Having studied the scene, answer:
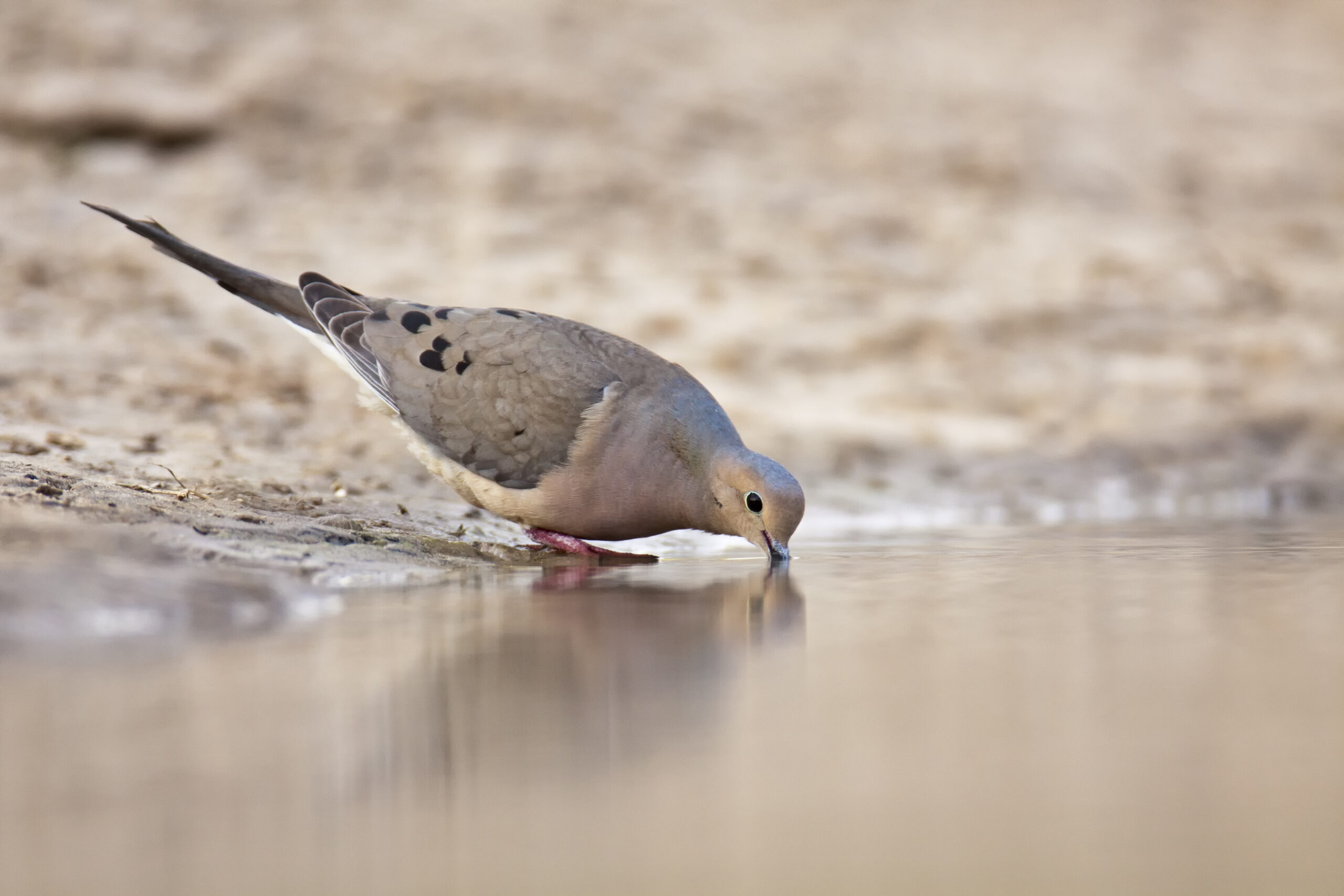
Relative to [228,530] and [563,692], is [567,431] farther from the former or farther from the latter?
[563,692]

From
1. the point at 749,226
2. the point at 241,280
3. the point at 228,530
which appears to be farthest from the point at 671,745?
the point at 749,226

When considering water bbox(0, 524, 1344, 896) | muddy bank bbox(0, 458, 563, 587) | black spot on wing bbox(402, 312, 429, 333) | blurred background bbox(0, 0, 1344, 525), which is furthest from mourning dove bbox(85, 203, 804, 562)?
water bbox(0, 524, 1344, 896)

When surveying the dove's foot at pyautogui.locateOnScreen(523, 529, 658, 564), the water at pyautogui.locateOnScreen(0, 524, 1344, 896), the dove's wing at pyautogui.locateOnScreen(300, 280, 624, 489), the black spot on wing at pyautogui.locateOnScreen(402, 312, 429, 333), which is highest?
the black spot on wing at pyautogui.locateOnScreen(402, 312, 429, 333)

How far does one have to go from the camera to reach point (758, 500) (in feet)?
15.8

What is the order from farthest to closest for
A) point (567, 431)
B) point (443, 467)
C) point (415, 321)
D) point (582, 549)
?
1. point (415, 321)
2. point (443, 467)
3. point (582, 549)
4. point (567, 431)

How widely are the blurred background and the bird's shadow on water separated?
7.88 feet

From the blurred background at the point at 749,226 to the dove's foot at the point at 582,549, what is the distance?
32.4 inches

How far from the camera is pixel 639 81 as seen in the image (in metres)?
11.1

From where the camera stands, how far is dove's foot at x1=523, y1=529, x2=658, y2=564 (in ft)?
16.5

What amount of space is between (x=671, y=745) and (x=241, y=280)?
417 centimetres

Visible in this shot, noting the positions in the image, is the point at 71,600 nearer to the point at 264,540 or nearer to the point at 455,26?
the point at 264,540

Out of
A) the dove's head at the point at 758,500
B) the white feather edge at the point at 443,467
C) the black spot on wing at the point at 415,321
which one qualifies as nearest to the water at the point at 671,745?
the dove's head at the point at 758,500

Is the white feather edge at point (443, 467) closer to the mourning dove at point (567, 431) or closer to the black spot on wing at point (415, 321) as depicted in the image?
the mourning dove at point (567, 431)

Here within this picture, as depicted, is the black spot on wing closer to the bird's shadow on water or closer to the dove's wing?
the dove's wing
